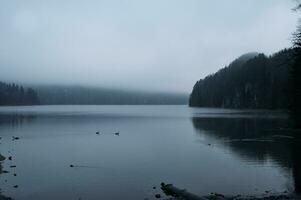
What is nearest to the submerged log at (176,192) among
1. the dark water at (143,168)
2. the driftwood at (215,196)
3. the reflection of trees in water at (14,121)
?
the driftwood at (215,196)

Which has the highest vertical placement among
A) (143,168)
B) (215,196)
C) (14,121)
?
(14,121)

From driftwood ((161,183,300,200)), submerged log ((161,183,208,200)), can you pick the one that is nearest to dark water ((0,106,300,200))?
submerged log ((161,183,208,200))

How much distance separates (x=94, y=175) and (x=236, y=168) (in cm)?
1543

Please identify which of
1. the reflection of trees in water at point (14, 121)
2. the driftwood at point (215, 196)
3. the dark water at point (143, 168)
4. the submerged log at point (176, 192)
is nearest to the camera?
the driftwood at point (215, 196)

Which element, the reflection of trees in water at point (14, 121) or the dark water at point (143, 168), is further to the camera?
the reflection of trees in water at point (14, 121)

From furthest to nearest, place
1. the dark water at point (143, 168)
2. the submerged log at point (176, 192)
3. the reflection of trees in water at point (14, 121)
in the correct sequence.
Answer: the reflection of trees in water at point (14, 121), the dark water at point (143, 168), the submerged log at point (176, 192)

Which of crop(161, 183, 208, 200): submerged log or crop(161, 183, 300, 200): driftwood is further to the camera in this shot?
crop(161, 183, 208, 200): submerged log

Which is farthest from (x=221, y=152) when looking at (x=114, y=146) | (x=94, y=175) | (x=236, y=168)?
(x=94, y=175)

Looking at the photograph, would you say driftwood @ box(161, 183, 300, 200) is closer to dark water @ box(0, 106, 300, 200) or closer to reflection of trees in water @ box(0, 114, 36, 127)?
dark water @ box(0, 106, 300, 200)

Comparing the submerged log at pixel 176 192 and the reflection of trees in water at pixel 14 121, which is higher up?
the reflection of trees in water at pixel 14 121

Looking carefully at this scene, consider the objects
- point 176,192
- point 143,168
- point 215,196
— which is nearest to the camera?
point 215,196

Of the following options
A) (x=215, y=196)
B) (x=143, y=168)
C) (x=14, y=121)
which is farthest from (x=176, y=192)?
(x=14, y=121)

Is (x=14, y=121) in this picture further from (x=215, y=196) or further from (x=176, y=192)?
(x=215, y=196)

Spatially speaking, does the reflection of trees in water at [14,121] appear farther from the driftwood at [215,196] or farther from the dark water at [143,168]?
the driftwood at [215,196]
